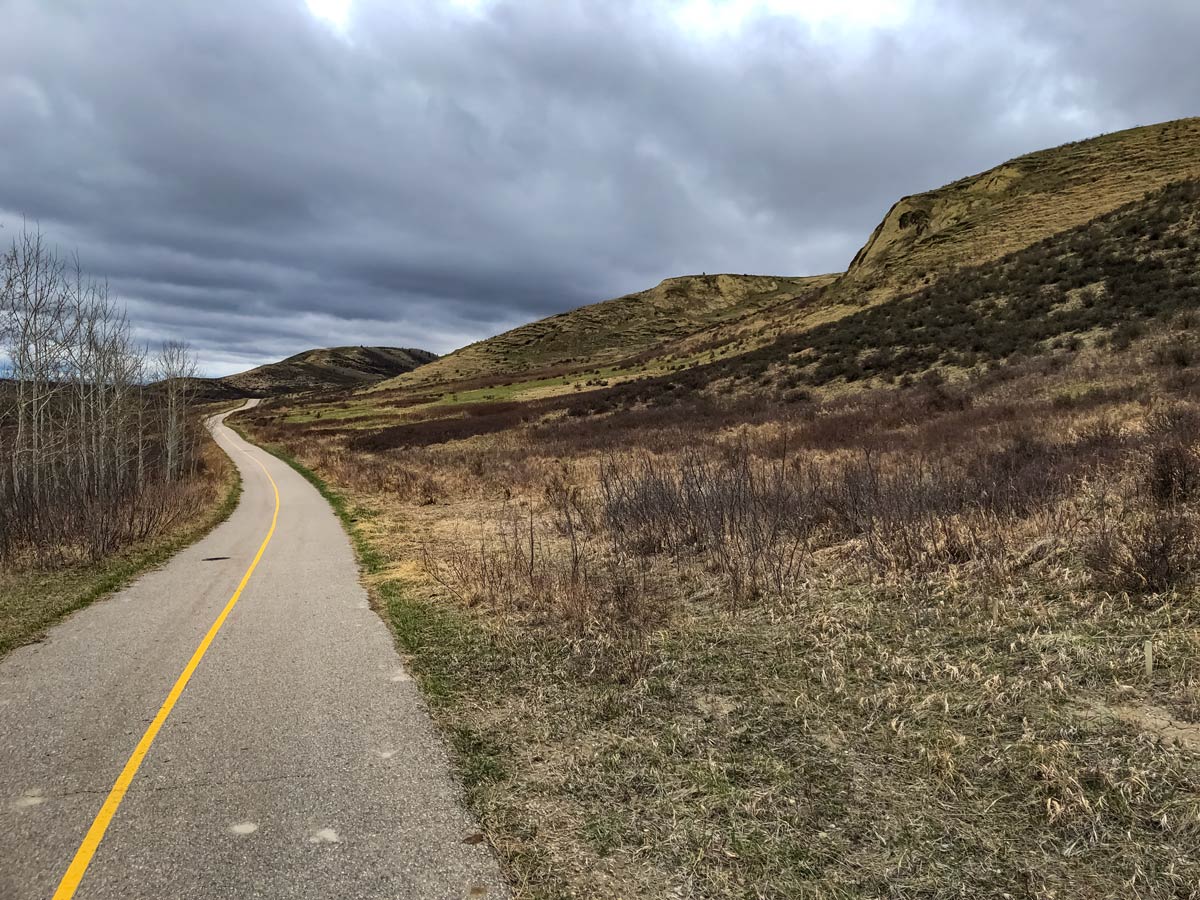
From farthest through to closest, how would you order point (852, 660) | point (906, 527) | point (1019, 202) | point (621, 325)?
point (621, 325) < point (1019, 202) < point (906, 527) < point (852, 660)

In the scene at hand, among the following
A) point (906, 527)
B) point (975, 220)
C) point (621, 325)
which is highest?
point (621, 325)

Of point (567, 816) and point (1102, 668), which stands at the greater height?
point (1102, 668)

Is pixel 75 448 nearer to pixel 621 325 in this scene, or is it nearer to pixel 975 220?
pixel 975 220

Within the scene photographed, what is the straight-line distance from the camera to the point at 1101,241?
32.9 meters

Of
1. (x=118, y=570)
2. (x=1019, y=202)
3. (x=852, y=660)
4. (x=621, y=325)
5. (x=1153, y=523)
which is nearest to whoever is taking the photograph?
(x=852, y=660)

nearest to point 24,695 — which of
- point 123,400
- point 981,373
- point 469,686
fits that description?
point 469,686

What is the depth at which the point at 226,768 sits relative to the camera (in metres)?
4.52

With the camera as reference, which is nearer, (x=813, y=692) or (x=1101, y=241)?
(x=813, y=692)

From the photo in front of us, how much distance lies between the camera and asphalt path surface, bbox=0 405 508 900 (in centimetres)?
341

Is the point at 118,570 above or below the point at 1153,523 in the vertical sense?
below

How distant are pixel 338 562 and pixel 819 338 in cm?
3573

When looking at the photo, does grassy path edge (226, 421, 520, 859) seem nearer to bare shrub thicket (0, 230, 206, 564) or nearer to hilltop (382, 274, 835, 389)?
bare shrub thicket (0, 230, 206, 564)

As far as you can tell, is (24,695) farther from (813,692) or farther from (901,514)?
(901,514)

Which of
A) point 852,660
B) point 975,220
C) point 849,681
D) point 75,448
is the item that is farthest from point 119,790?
point 975,220
